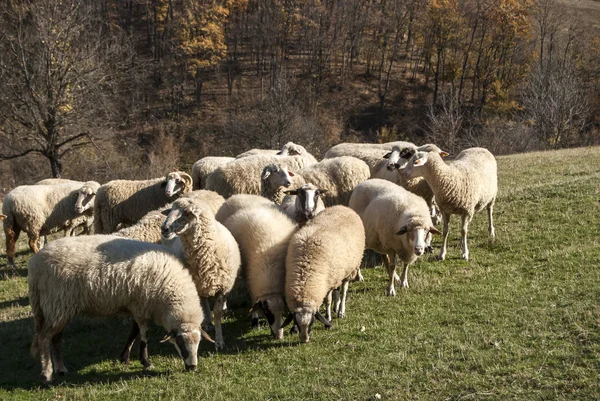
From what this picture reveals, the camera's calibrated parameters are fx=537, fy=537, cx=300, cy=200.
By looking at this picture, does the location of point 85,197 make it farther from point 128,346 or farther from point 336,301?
point 336,301

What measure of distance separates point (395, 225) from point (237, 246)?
105 inches

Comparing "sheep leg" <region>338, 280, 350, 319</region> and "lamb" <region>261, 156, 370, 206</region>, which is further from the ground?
"lamb" <region>261, 156, 370, 206</region>

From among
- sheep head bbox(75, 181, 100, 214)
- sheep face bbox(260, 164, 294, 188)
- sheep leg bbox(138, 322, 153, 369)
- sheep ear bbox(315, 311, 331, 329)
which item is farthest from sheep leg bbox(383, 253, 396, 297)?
sheep head bbox(75, 181, 100, 214)

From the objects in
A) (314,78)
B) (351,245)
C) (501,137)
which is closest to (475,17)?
(314,78)

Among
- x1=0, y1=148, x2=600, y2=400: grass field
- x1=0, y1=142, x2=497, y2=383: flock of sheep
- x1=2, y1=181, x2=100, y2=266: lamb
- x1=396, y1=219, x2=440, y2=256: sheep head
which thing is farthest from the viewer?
x1=2, y1=181, x2=100, y2=266: lamb

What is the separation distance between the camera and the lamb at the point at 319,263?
709 centimetres

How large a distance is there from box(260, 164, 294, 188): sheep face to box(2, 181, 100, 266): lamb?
4577 mm

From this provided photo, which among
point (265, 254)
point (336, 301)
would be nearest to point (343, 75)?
point (336, 301)

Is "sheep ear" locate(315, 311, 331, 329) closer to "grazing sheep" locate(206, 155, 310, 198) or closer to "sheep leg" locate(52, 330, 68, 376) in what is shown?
"sheep leg" locate(52, 330, 68, 376)

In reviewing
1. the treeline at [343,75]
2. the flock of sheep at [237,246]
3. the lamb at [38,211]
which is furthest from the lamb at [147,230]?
the treeline at [343,75]

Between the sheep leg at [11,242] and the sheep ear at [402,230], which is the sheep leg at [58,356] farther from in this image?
the sheep leg at [11,242]

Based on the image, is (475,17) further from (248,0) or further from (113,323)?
(113,323)

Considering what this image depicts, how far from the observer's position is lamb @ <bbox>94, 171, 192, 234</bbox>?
11750 mm

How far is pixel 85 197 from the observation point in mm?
12797
